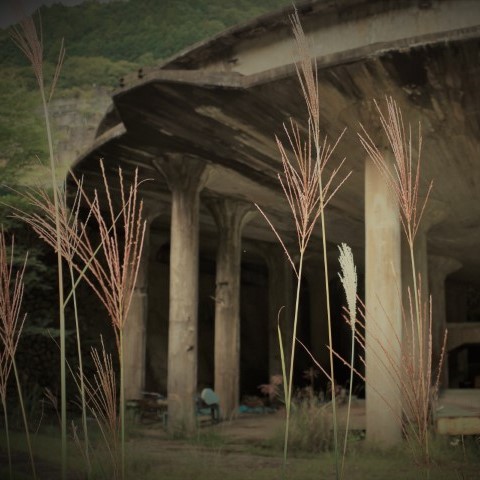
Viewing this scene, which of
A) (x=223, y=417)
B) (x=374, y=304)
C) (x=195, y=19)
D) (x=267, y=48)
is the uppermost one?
(x=195, y=19)

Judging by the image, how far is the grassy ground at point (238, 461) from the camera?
6.44m

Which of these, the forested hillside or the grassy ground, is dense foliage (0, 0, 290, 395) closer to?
the forested hillside

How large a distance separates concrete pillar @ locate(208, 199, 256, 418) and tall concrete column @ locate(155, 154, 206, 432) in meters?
2.56

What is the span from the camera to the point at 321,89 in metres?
8.56

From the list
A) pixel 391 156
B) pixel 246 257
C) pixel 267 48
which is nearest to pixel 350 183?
pixel 391 156

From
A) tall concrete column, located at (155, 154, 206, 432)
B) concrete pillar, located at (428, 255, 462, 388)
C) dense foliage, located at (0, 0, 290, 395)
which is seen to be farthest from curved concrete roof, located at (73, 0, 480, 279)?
concrete pillar, located at (428, 255, 462, 388)

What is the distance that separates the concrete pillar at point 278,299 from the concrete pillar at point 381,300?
9.79 m

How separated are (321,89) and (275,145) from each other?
76.7 inches

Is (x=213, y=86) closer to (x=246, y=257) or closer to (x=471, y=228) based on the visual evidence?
(x=471, y=228)

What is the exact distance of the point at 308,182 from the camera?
7.36 feet

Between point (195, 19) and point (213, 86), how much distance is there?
2966cm

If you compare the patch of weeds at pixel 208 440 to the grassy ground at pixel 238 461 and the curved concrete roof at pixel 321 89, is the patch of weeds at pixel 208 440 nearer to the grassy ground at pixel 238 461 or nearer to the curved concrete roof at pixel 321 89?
the grassy ground at pixel 238 461

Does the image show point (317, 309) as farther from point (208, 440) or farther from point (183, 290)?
point (208, 440)

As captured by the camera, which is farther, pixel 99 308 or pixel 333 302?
pixel 333 302
